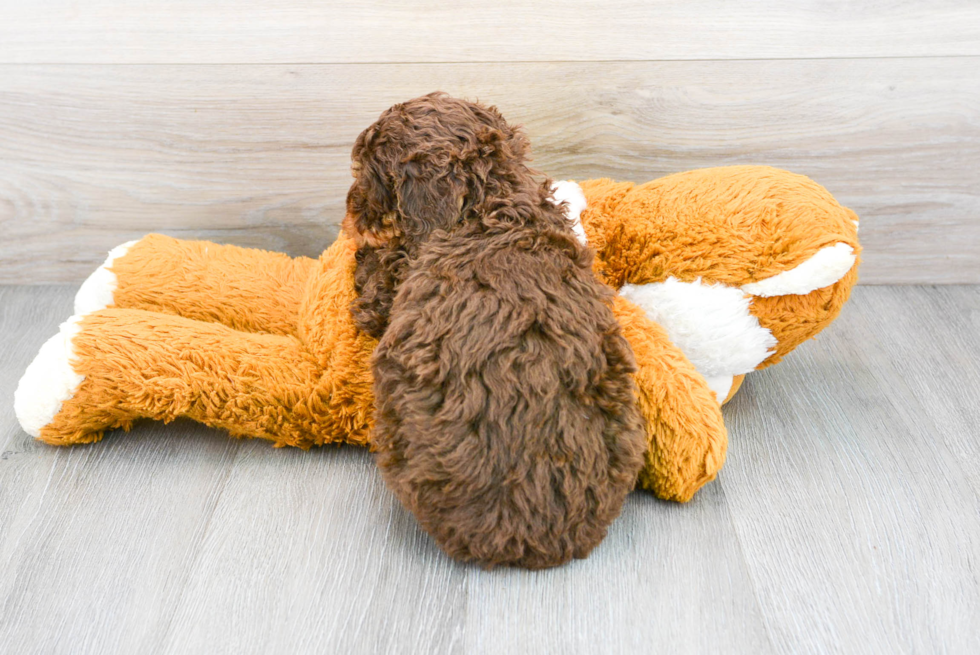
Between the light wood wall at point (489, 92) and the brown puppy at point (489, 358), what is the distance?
36cm

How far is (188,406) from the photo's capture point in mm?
911

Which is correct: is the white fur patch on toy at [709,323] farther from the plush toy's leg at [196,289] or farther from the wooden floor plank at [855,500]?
the plush toy's leg at [196,289]

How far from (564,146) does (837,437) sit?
58cm

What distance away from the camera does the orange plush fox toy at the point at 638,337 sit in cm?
88

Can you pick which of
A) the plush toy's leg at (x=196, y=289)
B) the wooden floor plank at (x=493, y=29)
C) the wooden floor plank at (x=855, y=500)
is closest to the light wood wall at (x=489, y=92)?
the wooden floor plank at (x=493, y=29)

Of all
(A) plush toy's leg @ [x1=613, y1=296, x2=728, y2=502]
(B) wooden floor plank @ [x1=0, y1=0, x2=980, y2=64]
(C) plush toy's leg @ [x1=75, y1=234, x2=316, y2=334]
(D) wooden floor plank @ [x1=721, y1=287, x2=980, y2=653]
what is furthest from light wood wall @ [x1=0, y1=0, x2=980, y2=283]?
(A) plush toy's leg @ [x1=613, y1=296, x2=728, y2=502]

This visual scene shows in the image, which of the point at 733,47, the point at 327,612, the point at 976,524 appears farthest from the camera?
the point at 733,47

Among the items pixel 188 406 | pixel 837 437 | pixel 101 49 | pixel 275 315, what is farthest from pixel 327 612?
pixel 101 49

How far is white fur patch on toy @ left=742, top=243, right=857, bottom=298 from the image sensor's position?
873 mm

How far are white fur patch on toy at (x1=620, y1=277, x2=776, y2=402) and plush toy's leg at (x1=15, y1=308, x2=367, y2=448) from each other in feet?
1.29

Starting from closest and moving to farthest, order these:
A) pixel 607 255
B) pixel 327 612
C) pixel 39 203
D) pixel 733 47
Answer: pixel 327 612 < pixel 607 255 < pixel 733 47 < pixel 39 203

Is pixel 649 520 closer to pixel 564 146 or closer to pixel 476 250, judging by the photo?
pixel 476 250

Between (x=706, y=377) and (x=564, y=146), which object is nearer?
(x=706, y=377)

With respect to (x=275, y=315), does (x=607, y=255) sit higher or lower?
higher
